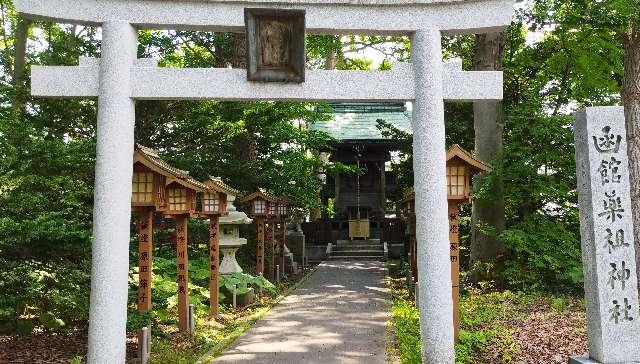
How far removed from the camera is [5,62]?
1473cm

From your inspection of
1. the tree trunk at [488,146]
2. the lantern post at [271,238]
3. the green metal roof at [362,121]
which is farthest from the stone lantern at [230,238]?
the green metal roof at [362,121]

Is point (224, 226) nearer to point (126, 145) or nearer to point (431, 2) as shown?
point (126, 145)

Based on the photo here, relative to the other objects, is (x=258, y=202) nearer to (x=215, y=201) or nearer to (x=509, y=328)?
(x=215, y=201)

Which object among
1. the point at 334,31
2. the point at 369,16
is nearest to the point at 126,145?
the point at 334,31

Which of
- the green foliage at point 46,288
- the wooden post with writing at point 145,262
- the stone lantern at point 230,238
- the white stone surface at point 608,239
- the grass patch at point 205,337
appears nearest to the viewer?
the white stone surface at point 608,239

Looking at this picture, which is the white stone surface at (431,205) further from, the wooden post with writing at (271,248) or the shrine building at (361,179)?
the shrine building at (361,179)

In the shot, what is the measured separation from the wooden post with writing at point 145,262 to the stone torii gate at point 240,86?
1.26 meters

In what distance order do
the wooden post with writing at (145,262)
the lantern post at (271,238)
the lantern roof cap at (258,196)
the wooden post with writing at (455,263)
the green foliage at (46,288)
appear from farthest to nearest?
the lantern post at (271,238)
the lantern roof cap at (258,196)
the wooden post with writing at (455,263)
the wooden post with writing at (145,262)
the green foliage at (46,288)

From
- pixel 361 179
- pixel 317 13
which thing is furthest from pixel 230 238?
pixel 361 179

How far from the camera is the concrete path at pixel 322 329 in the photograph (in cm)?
714

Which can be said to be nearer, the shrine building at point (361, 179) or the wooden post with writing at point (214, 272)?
the wooden post with writing at point (214, 272)

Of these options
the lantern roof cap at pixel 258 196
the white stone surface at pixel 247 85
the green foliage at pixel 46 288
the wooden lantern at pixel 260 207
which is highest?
the white stone surface at pixel 247 85

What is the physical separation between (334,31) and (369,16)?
0.51 metres

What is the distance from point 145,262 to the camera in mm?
7395
